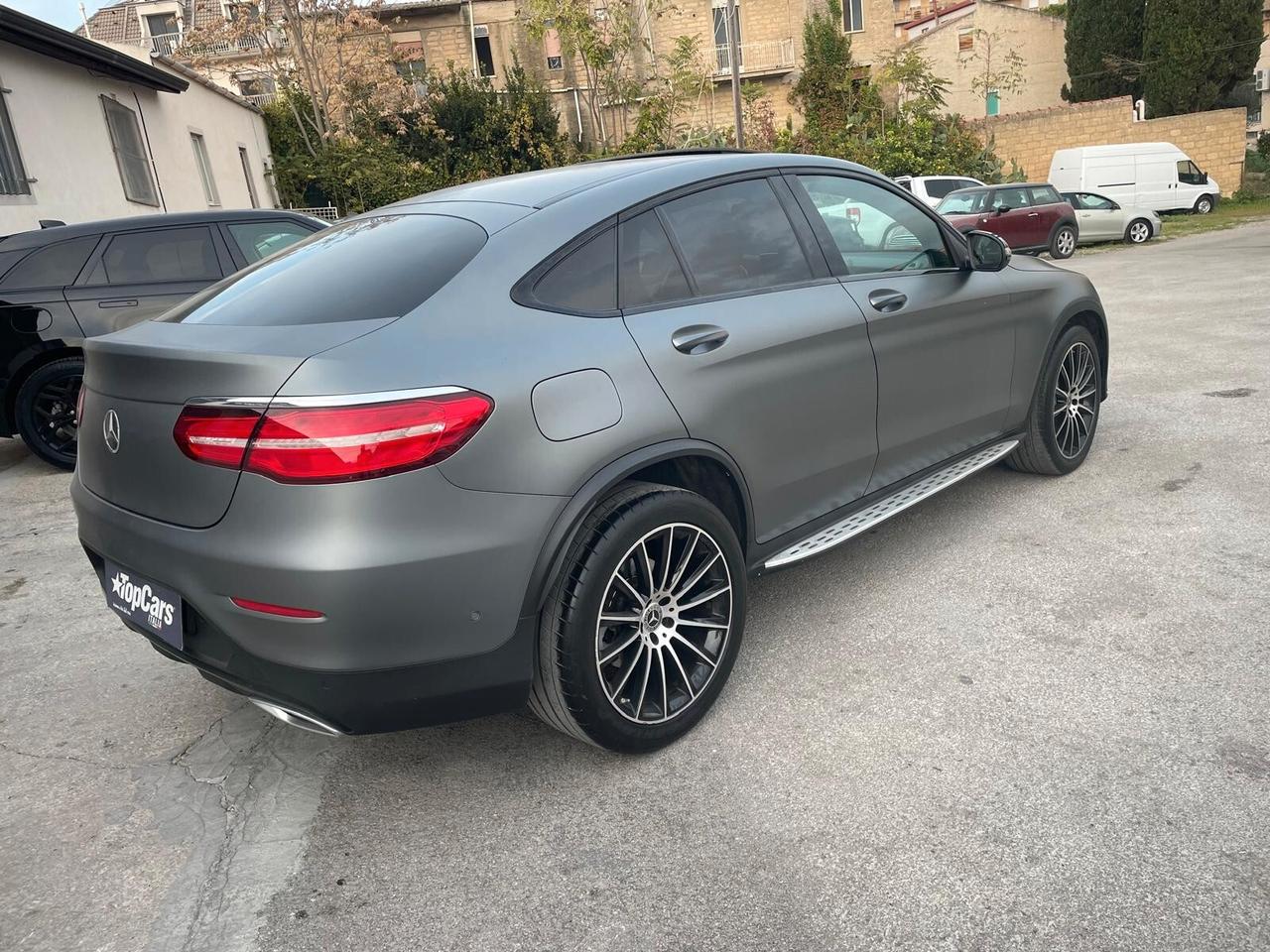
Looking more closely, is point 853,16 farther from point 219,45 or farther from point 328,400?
point 328,400

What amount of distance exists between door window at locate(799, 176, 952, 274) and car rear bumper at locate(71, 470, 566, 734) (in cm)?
176

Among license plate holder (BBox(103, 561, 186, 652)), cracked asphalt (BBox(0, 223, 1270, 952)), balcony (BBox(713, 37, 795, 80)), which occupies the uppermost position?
balcony (BBox(713, 37, 795, 80))

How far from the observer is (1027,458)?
15.0 feet

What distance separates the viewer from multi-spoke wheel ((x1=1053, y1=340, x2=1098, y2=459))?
178 inches

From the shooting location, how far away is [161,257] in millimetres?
6598

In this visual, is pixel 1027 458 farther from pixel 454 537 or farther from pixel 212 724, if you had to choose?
pixel 212 724

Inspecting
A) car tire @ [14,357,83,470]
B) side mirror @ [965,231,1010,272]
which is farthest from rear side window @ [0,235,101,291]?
side mirror @ [965,231,1010,272]

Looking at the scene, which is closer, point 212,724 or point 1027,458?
point 212,724

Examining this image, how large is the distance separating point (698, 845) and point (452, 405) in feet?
4.02

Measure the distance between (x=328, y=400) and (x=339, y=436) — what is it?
9 centimetres

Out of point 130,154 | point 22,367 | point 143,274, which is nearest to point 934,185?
point 130,154

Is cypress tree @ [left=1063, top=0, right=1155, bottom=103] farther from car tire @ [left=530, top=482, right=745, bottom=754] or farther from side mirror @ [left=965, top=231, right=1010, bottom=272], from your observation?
car tire @ [left=530, top=482, right=745, bottom=754]

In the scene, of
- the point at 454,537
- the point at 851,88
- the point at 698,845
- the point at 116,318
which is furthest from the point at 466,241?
the point at 851,88

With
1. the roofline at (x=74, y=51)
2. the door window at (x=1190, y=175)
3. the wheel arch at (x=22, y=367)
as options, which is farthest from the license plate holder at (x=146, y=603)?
the door window at (x=1190, y=175)
